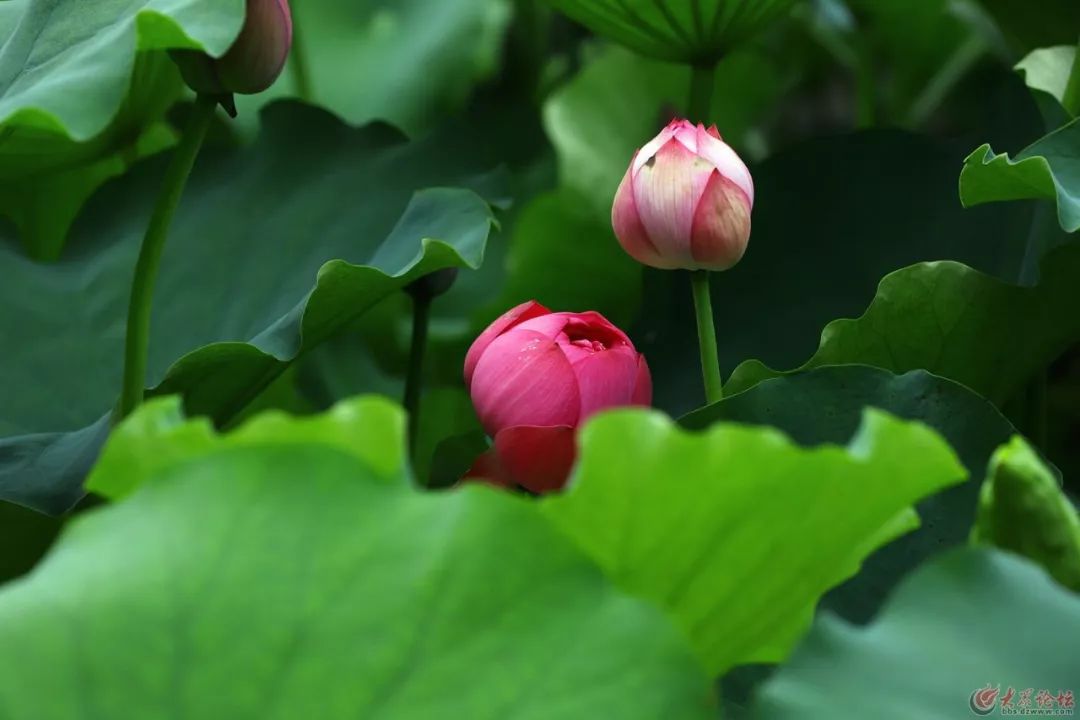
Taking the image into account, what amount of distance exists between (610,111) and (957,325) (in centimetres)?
46

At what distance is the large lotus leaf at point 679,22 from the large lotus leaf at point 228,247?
0.11m

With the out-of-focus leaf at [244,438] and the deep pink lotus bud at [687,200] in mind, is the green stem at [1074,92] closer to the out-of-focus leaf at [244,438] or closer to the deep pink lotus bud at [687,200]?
the deep pink lotus bud at [687,200]

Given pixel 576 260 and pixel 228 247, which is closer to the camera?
pixel 228 247

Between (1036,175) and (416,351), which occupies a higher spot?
(1036,175)

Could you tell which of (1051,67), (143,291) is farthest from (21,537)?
(1051,67)

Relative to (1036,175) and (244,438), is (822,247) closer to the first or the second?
(1036,175)

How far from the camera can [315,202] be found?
723 mm

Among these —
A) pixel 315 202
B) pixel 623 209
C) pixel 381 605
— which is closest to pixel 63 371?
pixel 315 202

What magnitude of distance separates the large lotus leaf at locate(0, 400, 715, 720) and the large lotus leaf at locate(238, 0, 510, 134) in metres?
0.82

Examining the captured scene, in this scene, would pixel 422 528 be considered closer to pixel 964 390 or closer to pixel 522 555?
pixel 522 555

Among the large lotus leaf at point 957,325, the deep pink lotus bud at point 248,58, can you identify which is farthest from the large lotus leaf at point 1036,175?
the deep pink lotus bud at point 248,58

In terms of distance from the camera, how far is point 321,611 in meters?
0.30

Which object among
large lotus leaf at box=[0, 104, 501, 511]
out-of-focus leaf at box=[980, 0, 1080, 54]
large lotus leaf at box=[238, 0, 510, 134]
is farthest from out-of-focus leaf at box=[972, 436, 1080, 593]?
large lotus leaf at box=[238, 0, 510, 134]

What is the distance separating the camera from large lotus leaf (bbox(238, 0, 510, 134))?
3.74 ft
